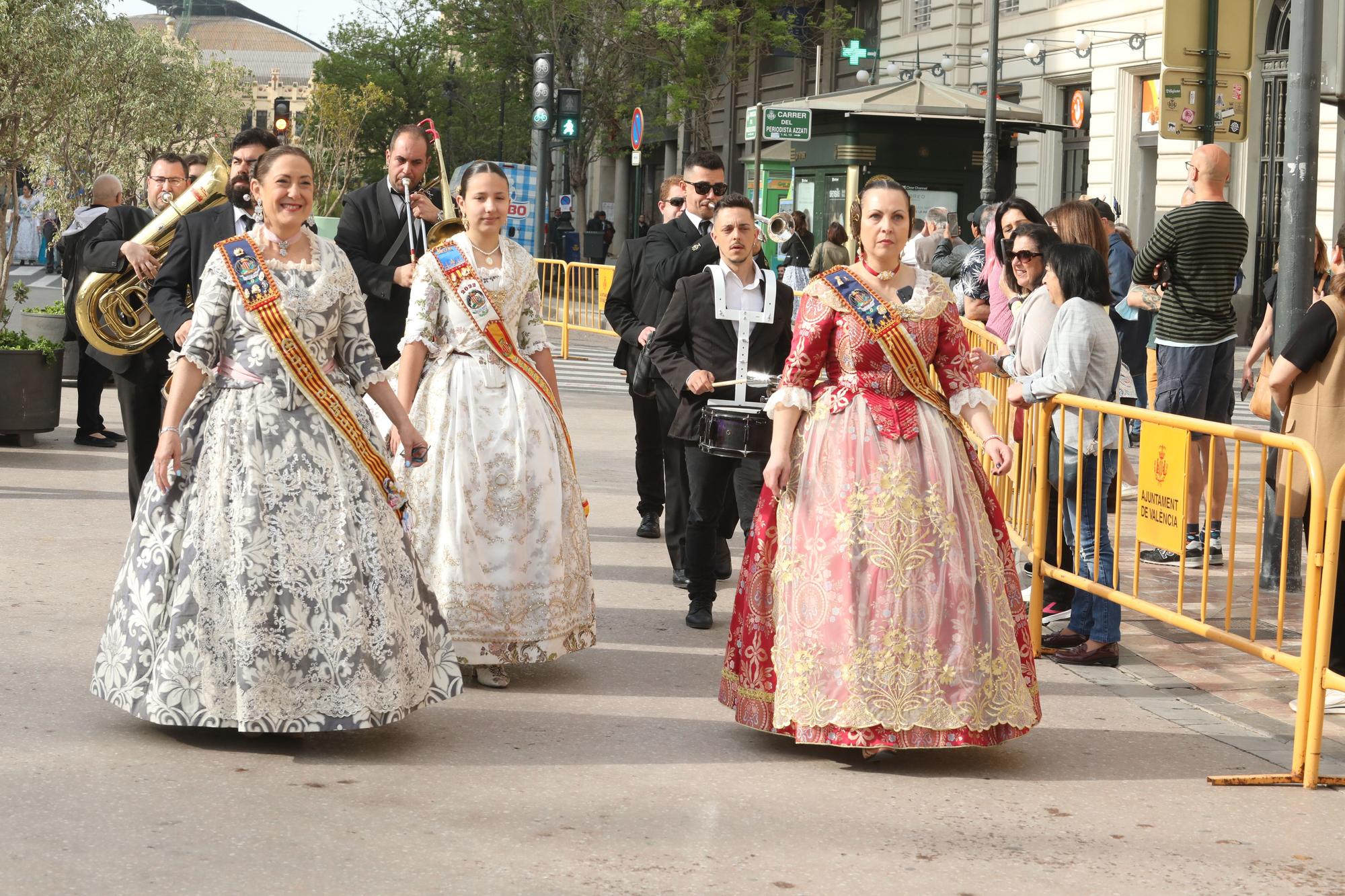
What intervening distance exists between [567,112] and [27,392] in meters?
10.6

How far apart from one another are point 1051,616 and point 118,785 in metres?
4.36

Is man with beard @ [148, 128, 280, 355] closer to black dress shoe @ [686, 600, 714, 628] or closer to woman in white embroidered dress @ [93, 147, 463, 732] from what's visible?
woman in white embroidered dress @ [93, 147, 463, 732]

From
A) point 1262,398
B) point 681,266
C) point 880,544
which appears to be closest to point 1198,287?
point 1262,398

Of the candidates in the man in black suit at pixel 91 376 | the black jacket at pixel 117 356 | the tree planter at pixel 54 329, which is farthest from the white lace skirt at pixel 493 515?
the tree planter at pixel 54 329

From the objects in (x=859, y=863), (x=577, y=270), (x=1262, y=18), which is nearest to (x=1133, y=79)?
(x=1262, y=18)

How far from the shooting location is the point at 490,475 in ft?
21.6

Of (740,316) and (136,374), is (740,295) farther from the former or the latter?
(136,374)

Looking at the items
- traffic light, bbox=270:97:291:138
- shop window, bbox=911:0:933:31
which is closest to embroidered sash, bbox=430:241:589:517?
traffic light, bbox=270:97:291:138

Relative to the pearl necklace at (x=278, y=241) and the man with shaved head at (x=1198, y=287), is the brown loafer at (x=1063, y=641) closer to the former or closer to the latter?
the man with shaved head at (x=1198, y=287)

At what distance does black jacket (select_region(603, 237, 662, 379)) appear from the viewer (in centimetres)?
906

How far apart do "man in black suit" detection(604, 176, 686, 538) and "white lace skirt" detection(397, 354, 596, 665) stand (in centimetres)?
205

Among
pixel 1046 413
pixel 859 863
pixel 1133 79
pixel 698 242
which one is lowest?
pixel 859 863

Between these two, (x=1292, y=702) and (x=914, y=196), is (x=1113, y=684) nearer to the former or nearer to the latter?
(x=1292, y=702)

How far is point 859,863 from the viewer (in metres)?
4.66
